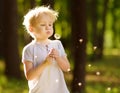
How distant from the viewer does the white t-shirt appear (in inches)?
235

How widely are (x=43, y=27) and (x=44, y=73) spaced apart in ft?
1.60

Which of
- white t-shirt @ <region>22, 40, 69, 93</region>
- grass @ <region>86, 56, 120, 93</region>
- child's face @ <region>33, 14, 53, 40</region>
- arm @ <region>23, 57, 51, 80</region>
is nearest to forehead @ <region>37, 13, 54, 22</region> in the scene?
child's face @ <region>33, 14, 53, 40</region>

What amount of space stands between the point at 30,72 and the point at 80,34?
7.67 meters

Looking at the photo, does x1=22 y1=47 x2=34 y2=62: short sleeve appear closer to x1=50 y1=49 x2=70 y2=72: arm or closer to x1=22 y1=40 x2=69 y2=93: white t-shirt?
x1=22 y1=40 x2=69 y2=93: white t-shirt

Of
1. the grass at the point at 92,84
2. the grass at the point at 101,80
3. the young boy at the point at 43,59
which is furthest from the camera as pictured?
the grass at the point at 101,80

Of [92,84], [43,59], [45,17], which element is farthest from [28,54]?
[92,84]

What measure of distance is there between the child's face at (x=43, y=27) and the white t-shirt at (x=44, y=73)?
99mm

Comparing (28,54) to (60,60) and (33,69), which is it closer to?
(33,69)

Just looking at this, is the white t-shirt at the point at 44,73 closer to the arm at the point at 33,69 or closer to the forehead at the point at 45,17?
the arm at the point at 33,69

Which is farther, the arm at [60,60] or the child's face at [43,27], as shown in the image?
the child's face at [43,27]

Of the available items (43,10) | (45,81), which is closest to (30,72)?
(45,81)

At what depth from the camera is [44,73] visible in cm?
597

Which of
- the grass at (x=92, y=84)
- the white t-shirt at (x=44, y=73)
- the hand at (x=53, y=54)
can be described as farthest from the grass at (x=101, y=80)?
the hand at (x=53, y=54)

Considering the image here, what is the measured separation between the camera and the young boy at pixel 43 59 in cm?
594
